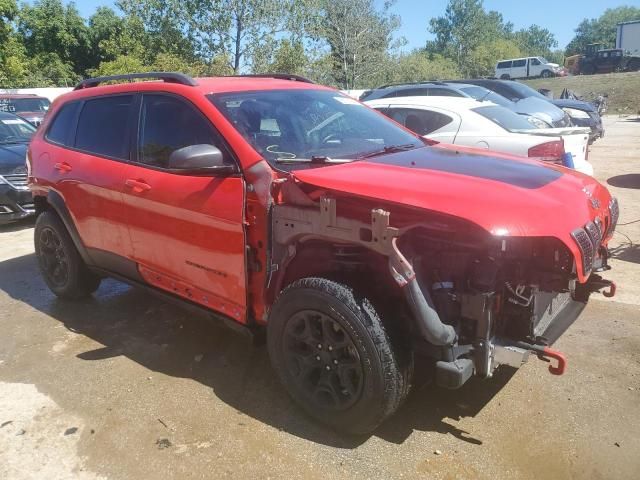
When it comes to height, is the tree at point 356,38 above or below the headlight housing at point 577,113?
above

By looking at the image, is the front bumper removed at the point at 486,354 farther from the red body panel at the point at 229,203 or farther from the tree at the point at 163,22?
the tree at the point at 163,22

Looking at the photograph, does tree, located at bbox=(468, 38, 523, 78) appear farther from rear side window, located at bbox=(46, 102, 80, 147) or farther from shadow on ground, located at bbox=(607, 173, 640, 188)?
rear side window, located at bbox=(46, 102, 80, 147)

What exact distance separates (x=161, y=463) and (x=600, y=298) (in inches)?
146

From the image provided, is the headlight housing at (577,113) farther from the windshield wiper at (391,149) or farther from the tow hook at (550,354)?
the tow hook at (550,354)

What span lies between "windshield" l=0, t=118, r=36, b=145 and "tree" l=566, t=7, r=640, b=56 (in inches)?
4308

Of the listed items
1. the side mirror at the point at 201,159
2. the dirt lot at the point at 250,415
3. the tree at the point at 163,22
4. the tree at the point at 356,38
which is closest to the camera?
the dirt lot at the point at 250,415

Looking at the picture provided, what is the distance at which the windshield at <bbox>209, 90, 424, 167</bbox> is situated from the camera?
3209 mm

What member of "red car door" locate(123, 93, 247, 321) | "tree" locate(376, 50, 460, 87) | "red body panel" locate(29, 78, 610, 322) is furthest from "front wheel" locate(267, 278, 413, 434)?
"tree" locate(376, 50, 460, 87)

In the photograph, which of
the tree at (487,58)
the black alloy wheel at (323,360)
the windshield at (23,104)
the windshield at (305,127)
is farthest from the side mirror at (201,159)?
the tree at (487,58)

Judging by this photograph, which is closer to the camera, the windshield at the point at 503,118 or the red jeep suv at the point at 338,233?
the red jeep suv at the point at 338,233

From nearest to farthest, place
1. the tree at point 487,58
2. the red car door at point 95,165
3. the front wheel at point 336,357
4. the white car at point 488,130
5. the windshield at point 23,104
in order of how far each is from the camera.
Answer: the front wheel at point 336,357 < the red car door at point 95,165 < the white car at point 488,130 < the windshield at point 23,104 < the tree at point 487,58

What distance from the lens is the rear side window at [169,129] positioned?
10.8 ft

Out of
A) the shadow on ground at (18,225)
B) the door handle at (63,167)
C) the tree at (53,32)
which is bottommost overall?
the shadow on ground at (18,225)

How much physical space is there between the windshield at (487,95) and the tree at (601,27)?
10470 cm
